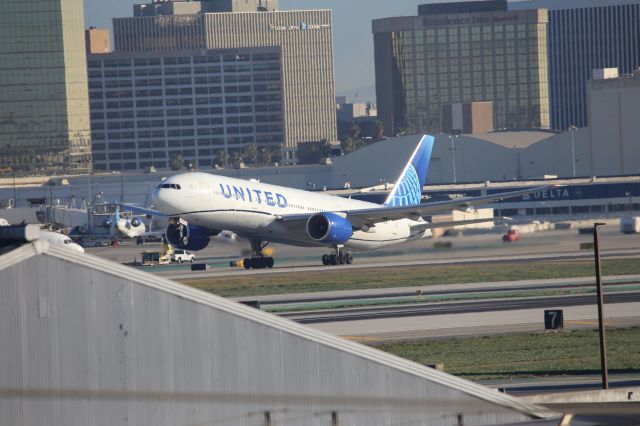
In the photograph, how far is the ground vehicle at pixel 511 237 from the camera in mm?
78750

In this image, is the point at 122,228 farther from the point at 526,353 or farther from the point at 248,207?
the point at 526,353

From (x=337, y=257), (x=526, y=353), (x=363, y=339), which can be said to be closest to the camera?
(x=526, y=353)

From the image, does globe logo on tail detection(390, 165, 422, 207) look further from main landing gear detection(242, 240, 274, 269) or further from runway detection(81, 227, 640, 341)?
main landing gear detection(242, 240, 274, 269)

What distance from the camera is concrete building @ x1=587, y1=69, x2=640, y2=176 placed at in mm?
184375

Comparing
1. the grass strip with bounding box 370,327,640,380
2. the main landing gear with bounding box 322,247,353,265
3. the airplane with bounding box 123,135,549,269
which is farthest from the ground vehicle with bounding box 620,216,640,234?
the grass strip with bounding box 370,327,640,380

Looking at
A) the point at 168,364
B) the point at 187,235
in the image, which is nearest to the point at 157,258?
the point at 187,235

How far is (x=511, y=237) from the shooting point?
79.2 metres

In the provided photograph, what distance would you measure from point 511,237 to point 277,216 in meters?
15.7

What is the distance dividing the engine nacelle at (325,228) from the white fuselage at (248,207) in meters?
0.77

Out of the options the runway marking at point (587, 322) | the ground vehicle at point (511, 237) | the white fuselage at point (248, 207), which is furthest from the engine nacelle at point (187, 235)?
the runway marking at point (587, 322)

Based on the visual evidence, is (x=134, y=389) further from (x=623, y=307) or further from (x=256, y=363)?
(x=623, y=307)

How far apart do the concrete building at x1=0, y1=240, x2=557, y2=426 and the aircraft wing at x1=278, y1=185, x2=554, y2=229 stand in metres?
54.6

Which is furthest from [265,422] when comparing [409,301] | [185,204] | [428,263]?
[428,263]

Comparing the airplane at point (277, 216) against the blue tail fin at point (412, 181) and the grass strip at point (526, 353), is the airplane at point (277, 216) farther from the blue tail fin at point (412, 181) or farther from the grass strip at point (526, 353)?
the grass strip at point (526, 353)
